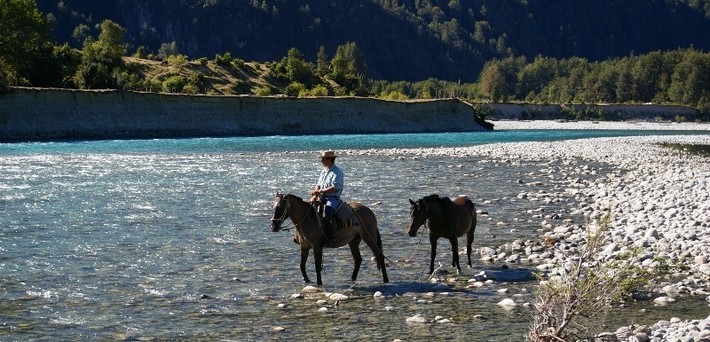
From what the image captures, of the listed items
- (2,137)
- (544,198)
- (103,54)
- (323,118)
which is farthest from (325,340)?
(103,54)

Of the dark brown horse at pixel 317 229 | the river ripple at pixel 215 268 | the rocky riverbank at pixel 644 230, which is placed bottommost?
the river ripple at pixel 215 268

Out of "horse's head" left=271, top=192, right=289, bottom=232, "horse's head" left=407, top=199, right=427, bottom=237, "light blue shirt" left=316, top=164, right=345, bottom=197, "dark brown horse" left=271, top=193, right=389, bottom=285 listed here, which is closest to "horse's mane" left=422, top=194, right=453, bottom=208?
"horse's head" left=407, top=199, right=427, bottom=237

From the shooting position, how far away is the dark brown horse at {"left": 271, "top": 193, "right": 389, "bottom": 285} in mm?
13758

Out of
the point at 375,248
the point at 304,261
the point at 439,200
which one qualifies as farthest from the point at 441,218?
the point at 304,261

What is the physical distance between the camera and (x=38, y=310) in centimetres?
1246

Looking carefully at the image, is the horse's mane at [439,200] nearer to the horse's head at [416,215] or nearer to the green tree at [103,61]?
the horse's head at [416,215]

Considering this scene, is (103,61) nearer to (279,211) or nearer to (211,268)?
(211,268)

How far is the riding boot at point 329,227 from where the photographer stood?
1417 cm

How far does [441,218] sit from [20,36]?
8598 centimetres

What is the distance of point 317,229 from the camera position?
47.0ft

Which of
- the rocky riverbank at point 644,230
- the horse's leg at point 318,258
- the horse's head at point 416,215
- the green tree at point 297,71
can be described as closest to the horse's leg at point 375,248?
the horse's head at point 416,215

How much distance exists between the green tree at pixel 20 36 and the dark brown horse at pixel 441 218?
76645mm

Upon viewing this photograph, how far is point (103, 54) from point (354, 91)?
39.1 m

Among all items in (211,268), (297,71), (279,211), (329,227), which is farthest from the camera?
(297,71)
